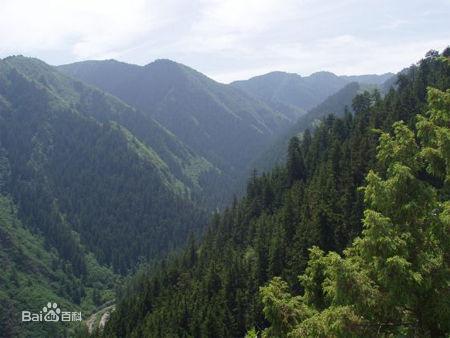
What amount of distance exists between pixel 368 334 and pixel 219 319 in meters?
90.6

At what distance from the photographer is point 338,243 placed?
311 feet

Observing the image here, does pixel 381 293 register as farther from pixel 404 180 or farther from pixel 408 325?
pixel 404 180

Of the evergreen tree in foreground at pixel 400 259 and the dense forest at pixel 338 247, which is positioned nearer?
the evergreen tree in foreground at pixel 400 259

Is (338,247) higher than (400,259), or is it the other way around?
(400,259)

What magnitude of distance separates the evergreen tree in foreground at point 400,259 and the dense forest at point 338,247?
4 cm

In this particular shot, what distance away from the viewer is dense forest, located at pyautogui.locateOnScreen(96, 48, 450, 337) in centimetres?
1630

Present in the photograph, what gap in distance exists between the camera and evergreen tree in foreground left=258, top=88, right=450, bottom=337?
1587cm

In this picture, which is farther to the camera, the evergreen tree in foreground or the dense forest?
the dense forest

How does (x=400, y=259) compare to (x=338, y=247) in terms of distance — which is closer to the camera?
(x=400, y=259)

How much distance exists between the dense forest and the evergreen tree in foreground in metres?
0.04

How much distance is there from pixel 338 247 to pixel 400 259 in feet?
269

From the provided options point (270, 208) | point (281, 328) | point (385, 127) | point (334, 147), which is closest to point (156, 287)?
point (270, 208)

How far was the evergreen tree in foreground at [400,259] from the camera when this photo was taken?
15.9m

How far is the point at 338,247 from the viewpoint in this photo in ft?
310
